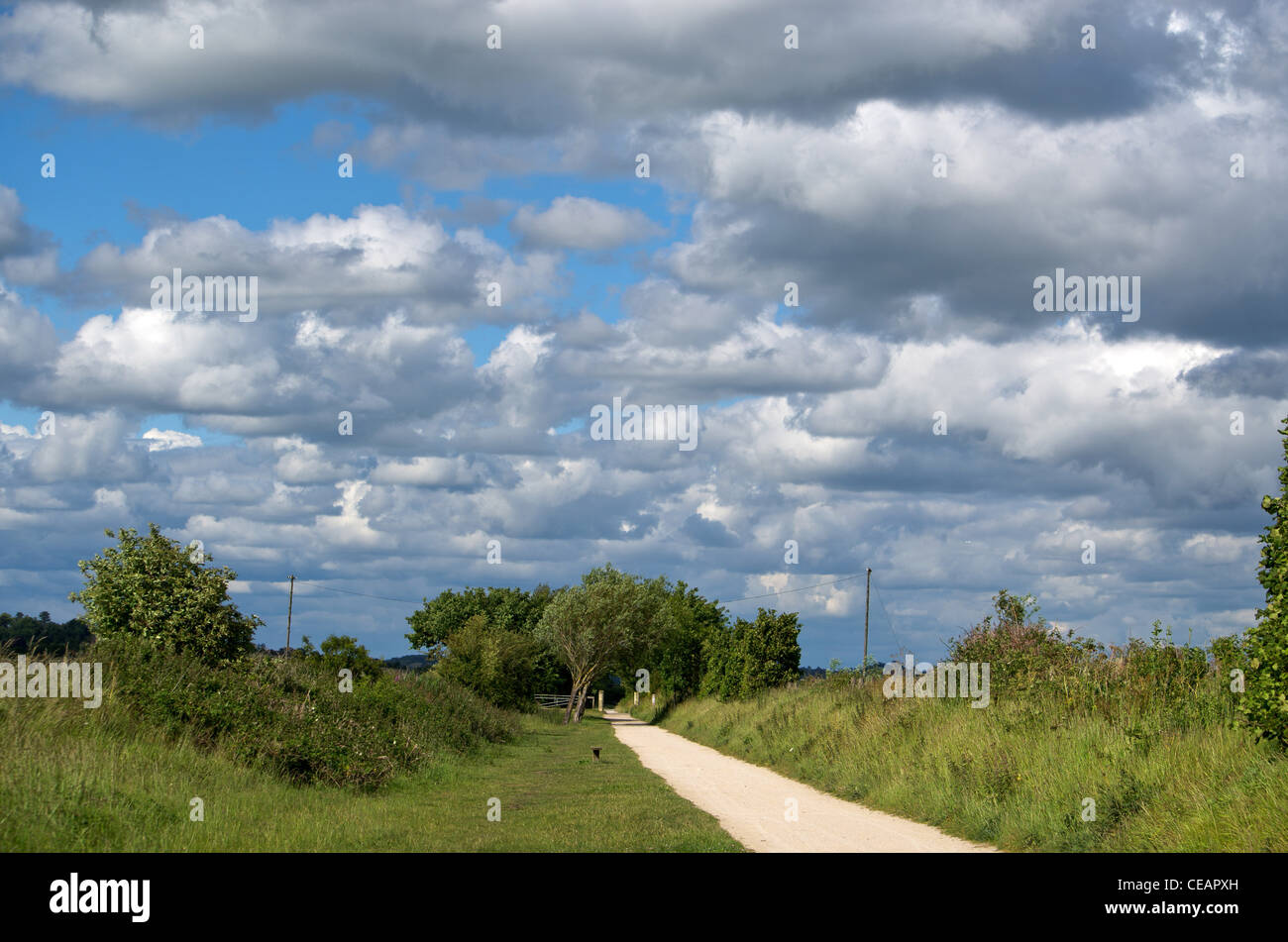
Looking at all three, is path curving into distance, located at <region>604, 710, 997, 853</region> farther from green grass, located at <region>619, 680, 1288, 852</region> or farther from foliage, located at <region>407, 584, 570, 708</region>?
foliage, located at <region>407, 584, 570, 708</region>

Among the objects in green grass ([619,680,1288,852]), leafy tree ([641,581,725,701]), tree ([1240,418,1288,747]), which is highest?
tree ([1240,418,1288,747])

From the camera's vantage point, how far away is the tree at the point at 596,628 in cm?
6334

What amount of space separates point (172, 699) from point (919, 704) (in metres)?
14.3

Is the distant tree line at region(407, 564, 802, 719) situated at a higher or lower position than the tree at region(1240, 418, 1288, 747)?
lower

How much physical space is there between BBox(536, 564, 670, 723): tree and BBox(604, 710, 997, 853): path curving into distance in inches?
1385

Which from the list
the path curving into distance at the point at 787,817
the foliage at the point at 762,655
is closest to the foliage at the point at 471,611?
the foliage at the point at 762,655

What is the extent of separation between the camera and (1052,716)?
1638cm

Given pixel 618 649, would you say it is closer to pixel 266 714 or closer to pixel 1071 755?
pixel 266 714

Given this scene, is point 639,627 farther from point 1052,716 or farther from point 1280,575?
point 1280,575

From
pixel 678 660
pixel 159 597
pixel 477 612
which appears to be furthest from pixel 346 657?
pixel 477 612

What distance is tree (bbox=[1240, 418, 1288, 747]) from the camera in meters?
10.3

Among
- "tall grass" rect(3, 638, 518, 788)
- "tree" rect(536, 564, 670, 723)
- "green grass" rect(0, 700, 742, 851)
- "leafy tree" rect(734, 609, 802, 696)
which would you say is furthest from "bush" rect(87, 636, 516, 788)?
"tree" rect(536, 564, 670, 723)

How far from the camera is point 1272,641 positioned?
34.5 ft

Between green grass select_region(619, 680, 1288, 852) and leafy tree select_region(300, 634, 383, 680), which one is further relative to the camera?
leafy tree select_region(300, 634, 383, 680)
